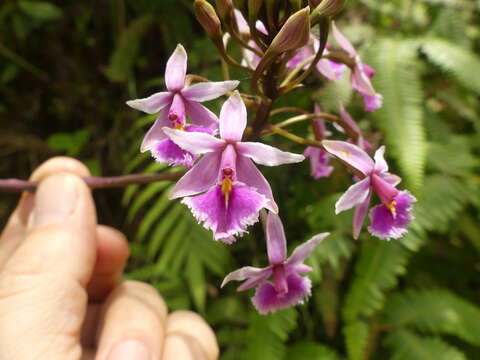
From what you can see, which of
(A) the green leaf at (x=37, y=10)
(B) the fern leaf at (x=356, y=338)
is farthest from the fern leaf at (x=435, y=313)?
(A) the green leaf at (x=37, y=10)

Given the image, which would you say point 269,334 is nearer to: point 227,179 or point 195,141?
point 227,179

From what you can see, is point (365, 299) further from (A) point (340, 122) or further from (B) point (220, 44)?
(B) point (220, 44)

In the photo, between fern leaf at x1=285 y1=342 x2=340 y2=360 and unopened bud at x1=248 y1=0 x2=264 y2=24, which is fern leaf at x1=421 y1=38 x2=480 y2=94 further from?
unopened bud at x1=248 y1=0 x2=264 y2=24

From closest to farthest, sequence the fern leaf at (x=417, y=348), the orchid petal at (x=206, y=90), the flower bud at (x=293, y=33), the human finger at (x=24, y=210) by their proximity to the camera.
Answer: the flower bud at (x=293, y=33)
the orchid petal at (x=206, y=90)
the human finger at (x=24, y=210)
the fern leaf at (x=417, y=348)

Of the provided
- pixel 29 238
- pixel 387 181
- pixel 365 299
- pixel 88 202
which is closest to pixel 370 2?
pixel 365 299

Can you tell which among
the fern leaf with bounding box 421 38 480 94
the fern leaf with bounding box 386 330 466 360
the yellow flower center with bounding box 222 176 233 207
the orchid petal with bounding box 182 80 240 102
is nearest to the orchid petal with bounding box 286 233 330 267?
the yellow flower center with bounding box 222 176 233 207

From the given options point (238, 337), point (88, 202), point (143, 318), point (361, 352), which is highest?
point (88, 202)

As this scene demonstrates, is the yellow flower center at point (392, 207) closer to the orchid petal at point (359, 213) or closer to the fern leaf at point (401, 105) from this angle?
the orchid petal at point (359, 213)
